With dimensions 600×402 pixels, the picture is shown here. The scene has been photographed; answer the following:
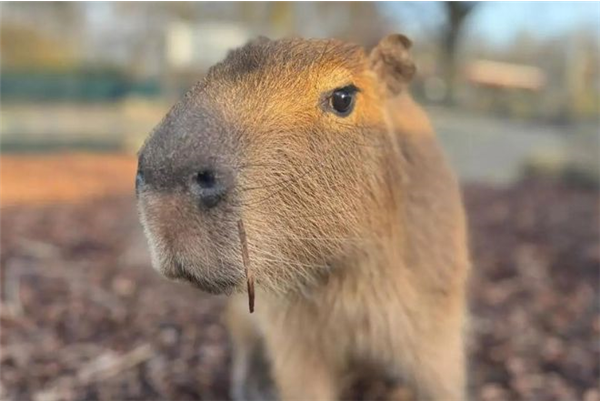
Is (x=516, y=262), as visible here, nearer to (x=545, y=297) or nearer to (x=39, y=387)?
(x=545, y=297)

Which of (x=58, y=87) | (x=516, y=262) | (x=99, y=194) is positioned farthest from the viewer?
(x=58, y=87)

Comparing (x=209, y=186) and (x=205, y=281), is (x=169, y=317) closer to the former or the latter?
(x=205, y=281)

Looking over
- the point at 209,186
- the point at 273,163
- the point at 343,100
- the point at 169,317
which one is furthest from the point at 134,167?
the point at 209,186

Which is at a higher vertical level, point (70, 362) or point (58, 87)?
point (58, 87)

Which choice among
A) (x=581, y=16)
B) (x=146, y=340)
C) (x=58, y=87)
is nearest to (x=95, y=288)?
(x=146, y=340)

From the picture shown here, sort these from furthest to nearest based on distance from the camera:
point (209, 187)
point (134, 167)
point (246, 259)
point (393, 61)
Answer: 1. point (134, 167)
2. point (393, 61)
3. point (246, 259)
4. point (209, 187)
